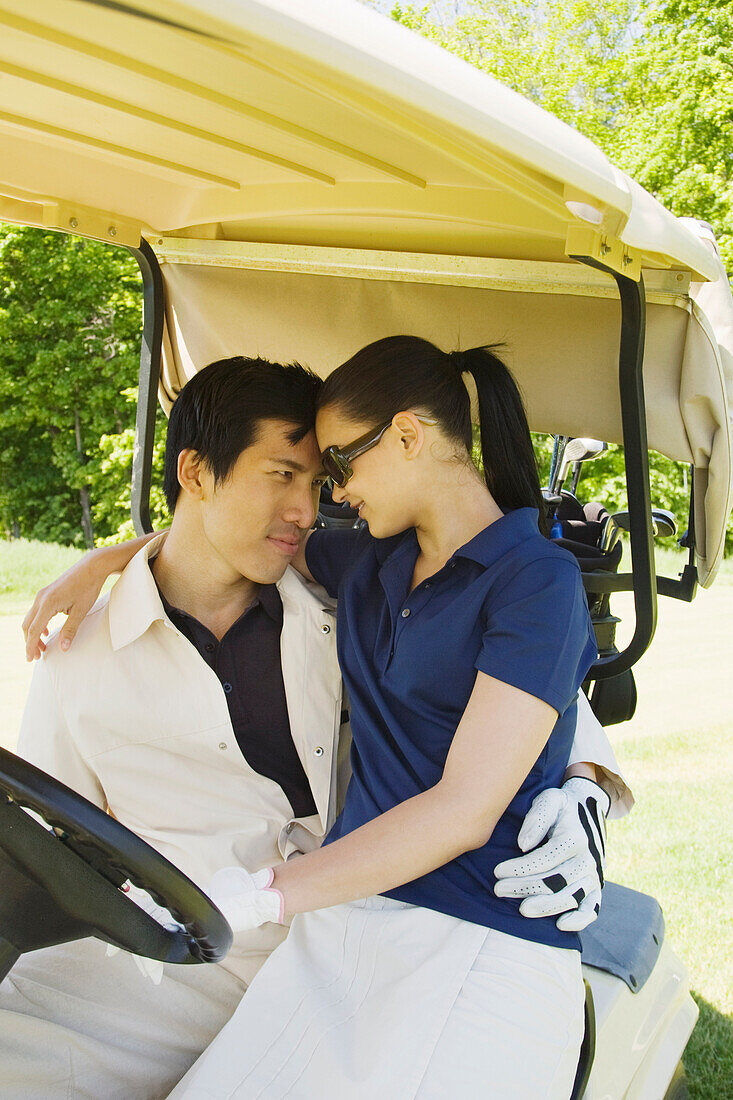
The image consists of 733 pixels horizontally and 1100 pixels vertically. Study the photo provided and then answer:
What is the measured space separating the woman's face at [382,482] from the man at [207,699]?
0.28m

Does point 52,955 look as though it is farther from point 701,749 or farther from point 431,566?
point 701,749

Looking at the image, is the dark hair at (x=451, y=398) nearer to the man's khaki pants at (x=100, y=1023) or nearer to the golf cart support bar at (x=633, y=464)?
the golf cart support bar at (x=633, y=464)

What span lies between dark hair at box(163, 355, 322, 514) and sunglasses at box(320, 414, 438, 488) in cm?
24

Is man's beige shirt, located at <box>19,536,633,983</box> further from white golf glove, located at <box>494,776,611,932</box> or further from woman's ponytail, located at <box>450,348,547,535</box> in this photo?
woman's ponytail, located at <box>450,348,547,535</box>

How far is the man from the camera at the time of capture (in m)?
1.83

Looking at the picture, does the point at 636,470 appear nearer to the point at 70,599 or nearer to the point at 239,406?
the point at 239,406

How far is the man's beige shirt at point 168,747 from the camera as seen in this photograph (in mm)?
1951

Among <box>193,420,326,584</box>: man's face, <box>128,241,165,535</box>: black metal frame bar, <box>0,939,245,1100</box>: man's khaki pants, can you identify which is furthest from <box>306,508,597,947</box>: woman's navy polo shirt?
<box>128,241,165,535</box>: black metal frame bar

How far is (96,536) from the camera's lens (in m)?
17.4

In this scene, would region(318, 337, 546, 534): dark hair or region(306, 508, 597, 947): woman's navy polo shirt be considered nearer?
region(306, 508, 597, 947): woman's navy polo shirt

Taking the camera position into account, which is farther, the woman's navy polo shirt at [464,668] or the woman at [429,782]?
the woman's navy polo shirt at [464,668]

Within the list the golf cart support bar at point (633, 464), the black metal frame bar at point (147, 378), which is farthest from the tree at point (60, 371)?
the golf cart support bar at point (633, 464)

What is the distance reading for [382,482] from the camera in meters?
1.79

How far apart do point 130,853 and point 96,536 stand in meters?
16.8
